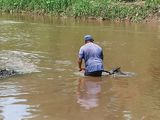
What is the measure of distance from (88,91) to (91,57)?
2.11m

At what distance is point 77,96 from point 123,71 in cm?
379

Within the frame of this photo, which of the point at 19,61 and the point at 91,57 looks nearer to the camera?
the point at 91,57

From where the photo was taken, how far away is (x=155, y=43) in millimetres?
21688

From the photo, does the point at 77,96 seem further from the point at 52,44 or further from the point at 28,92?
the point at 52,44

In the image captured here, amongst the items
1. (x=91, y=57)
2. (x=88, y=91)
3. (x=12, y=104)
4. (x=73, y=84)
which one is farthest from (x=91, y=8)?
(x=12, y=104)

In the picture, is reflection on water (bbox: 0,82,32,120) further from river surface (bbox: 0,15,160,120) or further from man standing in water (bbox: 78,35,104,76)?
man standing in water (bbox: 78,35,104,76)

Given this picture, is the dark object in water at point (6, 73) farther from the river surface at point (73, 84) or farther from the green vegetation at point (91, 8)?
the green vegetation at point (91, 8)

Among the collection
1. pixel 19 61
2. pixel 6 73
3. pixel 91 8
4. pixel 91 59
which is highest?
pixel 91 59

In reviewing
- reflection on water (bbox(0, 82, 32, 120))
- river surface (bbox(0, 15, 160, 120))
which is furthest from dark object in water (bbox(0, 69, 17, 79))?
reflection on water (bbox(0, 82, 32, 120))

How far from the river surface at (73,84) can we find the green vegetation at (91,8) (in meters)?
→ 14.9

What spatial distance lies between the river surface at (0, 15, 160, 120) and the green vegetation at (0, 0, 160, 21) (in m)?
14.9

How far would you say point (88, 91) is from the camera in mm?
11305

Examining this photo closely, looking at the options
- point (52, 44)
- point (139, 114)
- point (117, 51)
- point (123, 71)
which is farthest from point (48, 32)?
point (139, 114)

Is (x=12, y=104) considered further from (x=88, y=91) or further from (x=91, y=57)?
(x=91, y=57)
